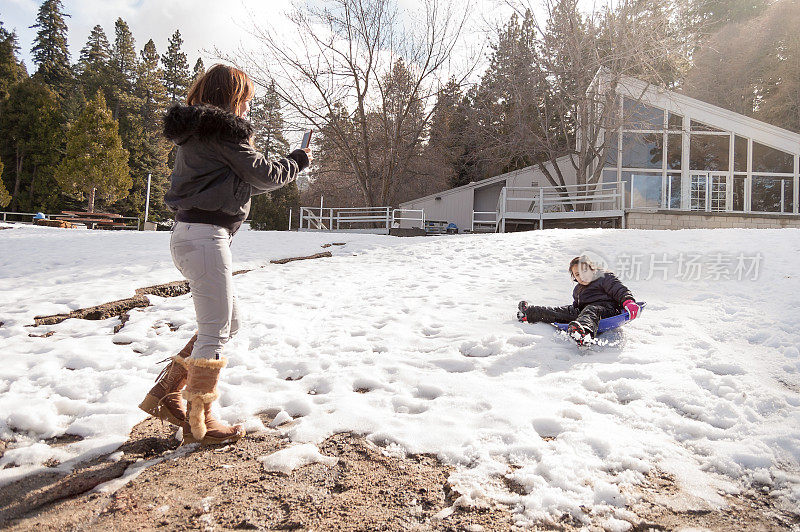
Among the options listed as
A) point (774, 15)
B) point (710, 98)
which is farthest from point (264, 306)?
point (774, 15)

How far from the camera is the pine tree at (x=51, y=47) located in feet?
132

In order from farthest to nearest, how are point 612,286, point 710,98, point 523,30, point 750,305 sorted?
point 710,98
point 523,30
point 750,305
point 612,286

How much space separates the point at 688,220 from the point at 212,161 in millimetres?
16568

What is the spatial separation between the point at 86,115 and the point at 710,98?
131ft

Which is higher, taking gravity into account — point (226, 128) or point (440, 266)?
point (226, 128)

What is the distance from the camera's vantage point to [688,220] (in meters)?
15.2

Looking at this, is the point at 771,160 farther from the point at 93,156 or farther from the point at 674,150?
the point at 93,156

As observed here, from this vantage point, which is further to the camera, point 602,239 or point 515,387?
point 602,239

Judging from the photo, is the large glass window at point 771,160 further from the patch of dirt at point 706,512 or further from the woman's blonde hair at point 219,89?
the woman's blonde hair at point 219,89

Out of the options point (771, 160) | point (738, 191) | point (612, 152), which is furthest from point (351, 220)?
point (771, 160)

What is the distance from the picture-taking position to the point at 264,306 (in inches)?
203

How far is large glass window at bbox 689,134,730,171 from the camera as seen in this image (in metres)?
17.4

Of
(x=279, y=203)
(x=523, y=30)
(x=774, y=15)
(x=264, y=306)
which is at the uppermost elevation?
(x=774, y=15)

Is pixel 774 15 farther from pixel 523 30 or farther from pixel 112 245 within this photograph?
pixel 112 245
